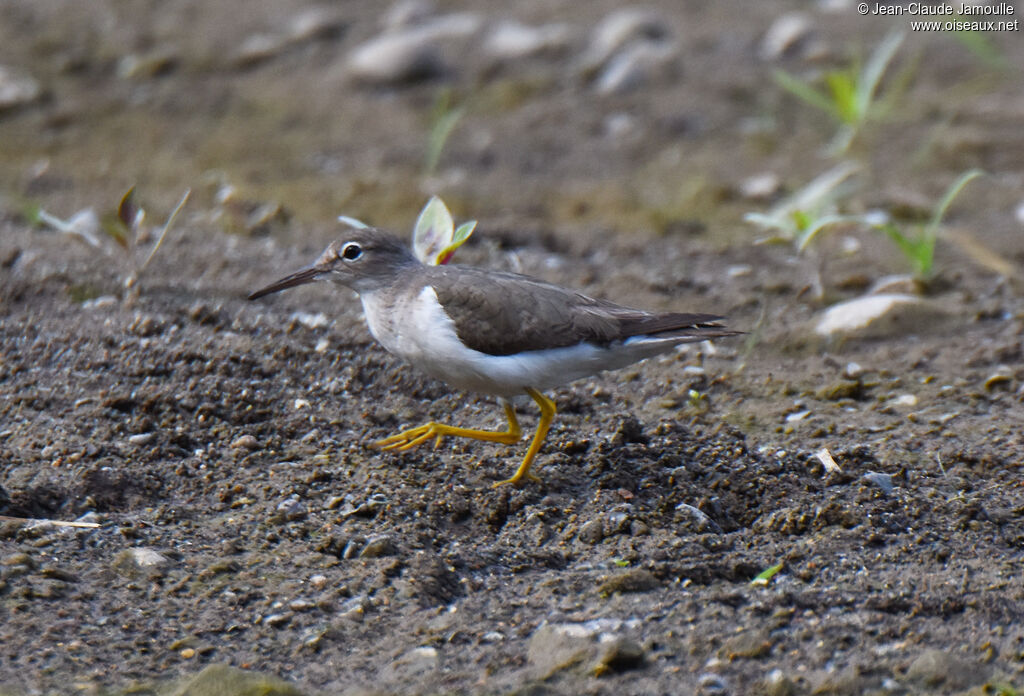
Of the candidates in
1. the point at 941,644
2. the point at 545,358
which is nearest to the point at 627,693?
the point at 941,644

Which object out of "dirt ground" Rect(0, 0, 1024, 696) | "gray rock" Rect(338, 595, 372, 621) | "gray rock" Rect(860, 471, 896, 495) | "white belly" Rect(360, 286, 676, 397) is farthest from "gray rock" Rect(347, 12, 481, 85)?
"gray rock" Rect(338, 595, 372, 621)

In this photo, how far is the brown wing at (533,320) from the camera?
4.18 meters

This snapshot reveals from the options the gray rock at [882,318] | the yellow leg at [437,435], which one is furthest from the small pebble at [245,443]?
the gray rock at [882,318]

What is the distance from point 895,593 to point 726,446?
103 cm

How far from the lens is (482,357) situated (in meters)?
4.13

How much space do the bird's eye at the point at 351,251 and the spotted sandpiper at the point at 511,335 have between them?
334mm

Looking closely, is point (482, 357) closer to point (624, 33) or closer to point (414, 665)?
point (414, 665)

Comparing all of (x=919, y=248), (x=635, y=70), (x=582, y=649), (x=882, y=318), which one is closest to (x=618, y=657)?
(x=582, y=649)

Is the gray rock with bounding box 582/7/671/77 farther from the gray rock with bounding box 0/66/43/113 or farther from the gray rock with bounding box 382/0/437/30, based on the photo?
the gray rock with bounding box 0/66/43/113

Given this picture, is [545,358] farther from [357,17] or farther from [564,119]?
[357,17]

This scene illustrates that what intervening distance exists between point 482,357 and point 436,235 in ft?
3.05

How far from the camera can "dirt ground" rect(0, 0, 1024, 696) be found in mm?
3221

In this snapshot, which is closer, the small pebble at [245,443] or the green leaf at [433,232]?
the small pebble at [245,443]

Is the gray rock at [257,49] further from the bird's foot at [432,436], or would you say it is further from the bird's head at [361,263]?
the bird's foot at [432,436]
